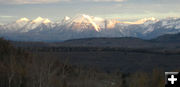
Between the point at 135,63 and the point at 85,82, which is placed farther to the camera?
the point at 135,63

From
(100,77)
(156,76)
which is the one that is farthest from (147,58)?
(156,76)

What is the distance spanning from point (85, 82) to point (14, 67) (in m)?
17.5

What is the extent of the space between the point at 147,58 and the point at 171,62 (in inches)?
728

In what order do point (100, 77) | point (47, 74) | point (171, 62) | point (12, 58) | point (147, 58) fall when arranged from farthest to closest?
point (147, 58) → point (171, 62) → point (100, 77) → point (12, 58) → point (47, 74)

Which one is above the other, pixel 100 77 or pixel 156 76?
pixel 156 76

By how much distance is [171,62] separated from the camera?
476 ft

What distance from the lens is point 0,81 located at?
53.2 metres

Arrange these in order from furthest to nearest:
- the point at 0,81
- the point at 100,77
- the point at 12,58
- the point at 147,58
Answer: the point at 147,58
the point at 100,77
the point at 12,58
the point at 0,81

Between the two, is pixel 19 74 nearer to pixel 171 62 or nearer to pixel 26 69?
pixel 26 69

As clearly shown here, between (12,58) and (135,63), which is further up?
(12,58)

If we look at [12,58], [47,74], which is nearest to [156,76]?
[47,74]

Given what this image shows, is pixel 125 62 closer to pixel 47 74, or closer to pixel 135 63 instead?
pixel 135 63

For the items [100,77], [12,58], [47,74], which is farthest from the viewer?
[100,77]

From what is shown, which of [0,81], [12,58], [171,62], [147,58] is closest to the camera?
[0,81]
